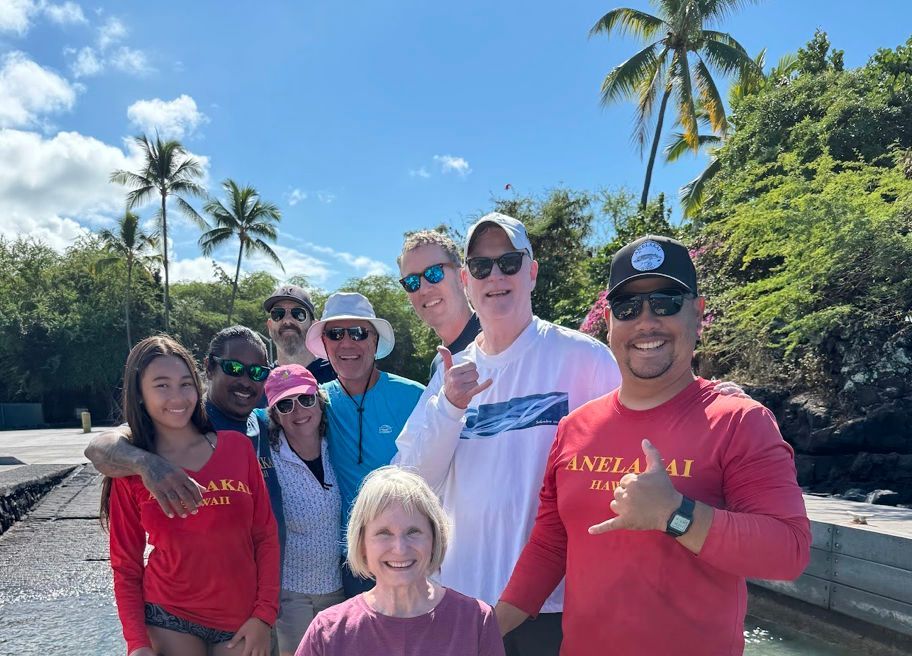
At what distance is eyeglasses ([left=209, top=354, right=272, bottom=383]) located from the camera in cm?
301

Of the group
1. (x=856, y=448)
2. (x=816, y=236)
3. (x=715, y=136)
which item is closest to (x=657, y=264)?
(x=816, y=236)

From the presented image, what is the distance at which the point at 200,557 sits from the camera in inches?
97.3

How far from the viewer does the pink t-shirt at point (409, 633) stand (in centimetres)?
177

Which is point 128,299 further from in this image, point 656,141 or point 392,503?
point 392,503

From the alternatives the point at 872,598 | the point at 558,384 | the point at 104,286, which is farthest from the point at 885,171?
the point at 104,286

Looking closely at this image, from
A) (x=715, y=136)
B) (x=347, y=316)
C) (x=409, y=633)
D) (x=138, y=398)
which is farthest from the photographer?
(x=715, y=136)

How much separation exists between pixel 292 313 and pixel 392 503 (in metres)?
2.36

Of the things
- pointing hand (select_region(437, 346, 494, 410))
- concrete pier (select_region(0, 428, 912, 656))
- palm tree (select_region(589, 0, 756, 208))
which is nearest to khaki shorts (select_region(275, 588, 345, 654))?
pointing hand (select_region(437, 346, 494, 410))

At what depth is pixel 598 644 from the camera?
179cm

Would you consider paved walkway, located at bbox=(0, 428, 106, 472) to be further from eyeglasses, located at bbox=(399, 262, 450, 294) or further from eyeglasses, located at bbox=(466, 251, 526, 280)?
eyeglasses, located at bbox=(466, 251, 526, 280)

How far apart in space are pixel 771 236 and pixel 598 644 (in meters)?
9.92

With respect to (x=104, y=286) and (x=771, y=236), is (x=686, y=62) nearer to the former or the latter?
(x=771, y=236)

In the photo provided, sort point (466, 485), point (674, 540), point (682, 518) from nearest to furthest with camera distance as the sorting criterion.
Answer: point (682, 518), point (674, 540), point (466, 485)

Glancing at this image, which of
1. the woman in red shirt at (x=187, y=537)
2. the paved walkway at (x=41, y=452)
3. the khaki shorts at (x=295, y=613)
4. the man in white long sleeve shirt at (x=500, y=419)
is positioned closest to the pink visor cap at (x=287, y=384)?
the woman in red shirt at (x=187, y=537)
